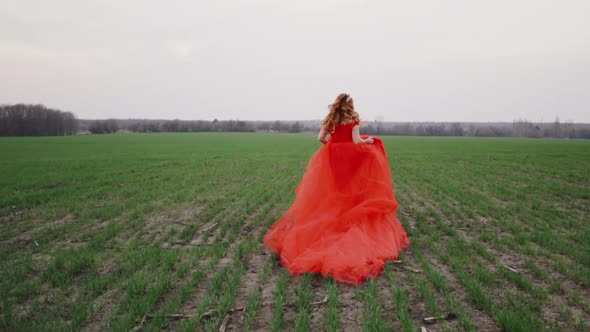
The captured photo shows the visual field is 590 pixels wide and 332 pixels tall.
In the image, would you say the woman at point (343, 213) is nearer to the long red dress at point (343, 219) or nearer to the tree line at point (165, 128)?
the long red dress at point (343, 219)

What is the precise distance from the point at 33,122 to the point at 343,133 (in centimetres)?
9461

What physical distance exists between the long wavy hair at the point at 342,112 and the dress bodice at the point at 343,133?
0.25ft

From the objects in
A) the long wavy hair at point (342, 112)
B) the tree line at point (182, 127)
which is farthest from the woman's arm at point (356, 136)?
the tree line at point (182, 127)

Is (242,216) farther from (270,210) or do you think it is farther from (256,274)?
(256,274)

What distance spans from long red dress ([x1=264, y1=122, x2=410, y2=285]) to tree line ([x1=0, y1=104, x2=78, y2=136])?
92.3 metres

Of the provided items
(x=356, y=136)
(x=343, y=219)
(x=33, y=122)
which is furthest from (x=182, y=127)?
(x=343, y=219)

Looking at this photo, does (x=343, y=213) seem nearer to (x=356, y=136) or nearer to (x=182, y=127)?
(x=356, y=136)

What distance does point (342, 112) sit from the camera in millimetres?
5520

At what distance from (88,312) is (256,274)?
198cm

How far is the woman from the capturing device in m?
4.39

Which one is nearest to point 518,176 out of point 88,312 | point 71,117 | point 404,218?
point 404,218

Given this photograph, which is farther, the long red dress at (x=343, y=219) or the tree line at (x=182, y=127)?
the tree line at (x=182, y=127)

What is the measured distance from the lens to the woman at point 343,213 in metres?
4.39

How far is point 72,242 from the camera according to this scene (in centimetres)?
598
